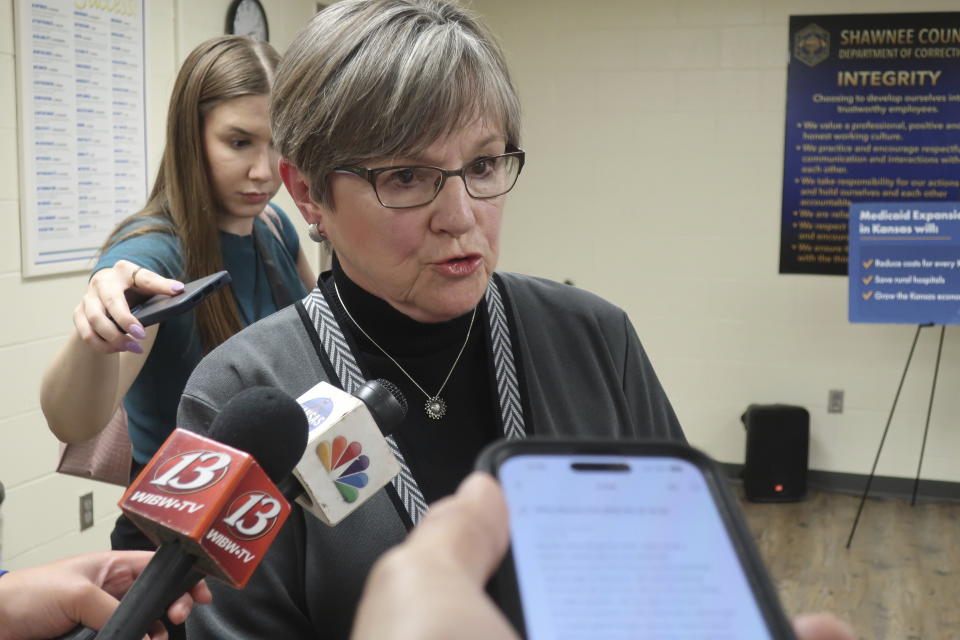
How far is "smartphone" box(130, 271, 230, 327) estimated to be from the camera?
1.14 meters

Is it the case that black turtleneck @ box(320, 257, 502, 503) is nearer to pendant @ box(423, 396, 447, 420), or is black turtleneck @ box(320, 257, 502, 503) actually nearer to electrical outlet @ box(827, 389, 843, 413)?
pendant @ box(423, 396, 447, 420)

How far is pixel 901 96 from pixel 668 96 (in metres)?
1.11

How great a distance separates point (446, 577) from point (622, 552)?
0.14 metres

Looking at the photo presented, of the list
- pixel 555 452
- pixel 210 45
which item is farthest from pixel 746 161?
pixel 555 452

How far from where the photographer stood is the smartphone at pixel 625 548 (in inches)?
18.8

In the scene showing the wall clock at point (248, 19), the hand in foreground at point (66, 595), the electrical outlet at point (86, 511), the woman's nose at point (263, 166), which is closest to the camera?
the hand in foreground at point (66, 595)

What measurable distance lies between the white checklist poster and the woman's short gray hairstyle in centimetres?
210

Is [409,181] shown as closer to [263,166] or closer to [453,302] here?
[453,302]

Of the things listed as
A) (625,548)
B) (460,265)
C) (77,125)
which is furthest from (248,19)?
(625,548)

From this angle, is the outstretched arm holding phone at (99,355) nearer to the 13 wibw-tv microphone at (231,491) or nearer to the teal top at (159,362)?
the teal top at (159,362)

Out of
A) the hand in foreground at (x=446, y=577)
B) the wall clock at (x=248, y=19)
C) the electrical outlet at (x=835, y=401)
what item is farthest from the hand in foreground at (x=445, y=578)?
the electrical outlet at (x=835, y=401)

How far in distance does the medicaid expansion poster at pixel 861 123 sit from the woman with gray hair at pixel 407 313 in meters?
4.10

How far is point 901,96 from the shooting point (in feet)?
15.9

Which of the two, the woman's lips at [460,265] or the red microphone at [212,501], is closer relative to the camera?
the red microphone at [212,501]
